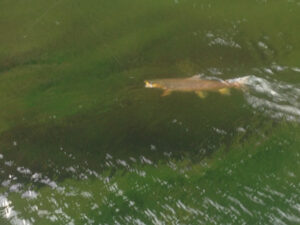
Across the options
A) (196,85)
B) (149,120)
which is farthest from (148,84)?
(196,85)

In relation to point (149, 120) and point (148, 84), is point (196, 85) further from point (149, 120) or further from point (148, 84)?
point (149, 120)

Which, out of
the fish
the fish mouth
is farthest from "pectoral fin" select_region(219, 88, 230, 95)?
the fish mouth

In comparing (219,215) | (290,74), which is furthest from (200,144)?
(290,74)

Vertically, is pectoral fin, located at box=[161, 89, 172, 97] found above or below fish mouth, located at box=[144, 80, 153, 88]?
below

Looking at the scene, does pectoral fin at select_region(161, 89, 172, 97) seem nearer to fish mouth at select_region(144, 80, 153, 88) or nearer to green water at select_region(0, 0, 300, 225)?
green water at select_region(0, 0, 300, 225)

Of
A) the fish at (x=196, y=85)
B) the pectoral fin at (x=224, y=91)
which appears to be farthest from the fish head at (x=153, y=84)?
the pectoral fin at (x=224, y=91)
